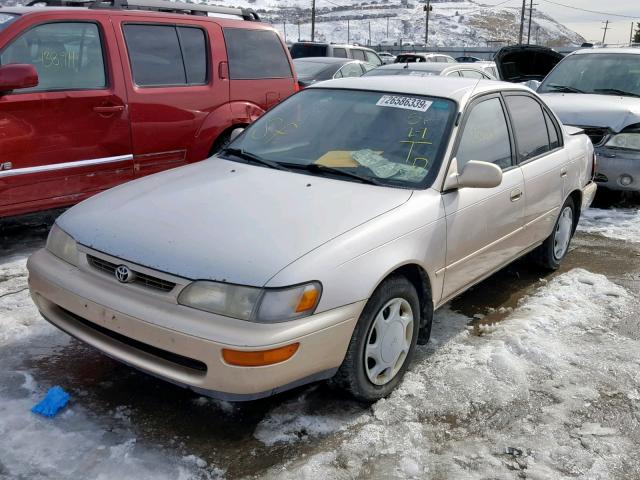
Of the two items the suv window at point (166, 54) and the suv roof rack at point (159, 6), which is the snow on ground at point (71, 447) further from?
the suv roof rack at point (159, 6)

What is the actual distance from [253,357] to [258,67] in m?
4.53

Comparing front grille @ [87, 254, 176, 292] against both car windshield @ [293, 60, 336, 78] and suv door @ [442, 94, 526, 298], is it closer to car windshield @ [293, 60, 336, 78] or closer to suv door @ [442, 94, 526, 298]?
suv door @ [442, 94, 526, 298]

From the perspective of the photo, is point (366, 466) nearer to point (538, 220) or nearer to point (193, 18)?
point (538, 220)

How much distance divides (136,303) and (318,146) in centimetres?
155

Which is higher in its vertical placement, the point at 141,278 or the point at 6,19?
the point at 6,19

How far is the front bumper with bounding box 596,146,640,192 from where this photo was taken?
6.95 m

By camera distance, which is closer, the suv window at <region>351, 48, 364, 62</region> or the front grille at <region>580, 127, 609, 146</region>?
the front grille at <region>580, 127, 609, 146</region>

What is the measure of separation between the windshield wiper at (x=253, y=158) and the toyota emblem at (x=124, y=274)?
3.95 feet

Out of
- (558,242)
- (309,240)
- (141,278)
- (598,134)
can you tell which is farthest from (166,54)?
(598,134)

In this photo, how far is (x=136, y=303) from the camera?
8.84 feet

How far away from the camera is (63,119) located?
16.0 feet

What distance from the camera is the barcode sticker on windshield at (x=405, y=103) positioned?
12.3 ft

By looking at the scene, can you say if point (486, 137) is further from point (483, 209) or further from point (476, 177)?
point (476, 177)

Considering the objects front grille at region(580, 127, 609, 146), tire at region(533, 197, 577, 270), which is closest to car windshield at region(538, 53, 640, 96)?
front grille at region(580, 127, 609, 146)
